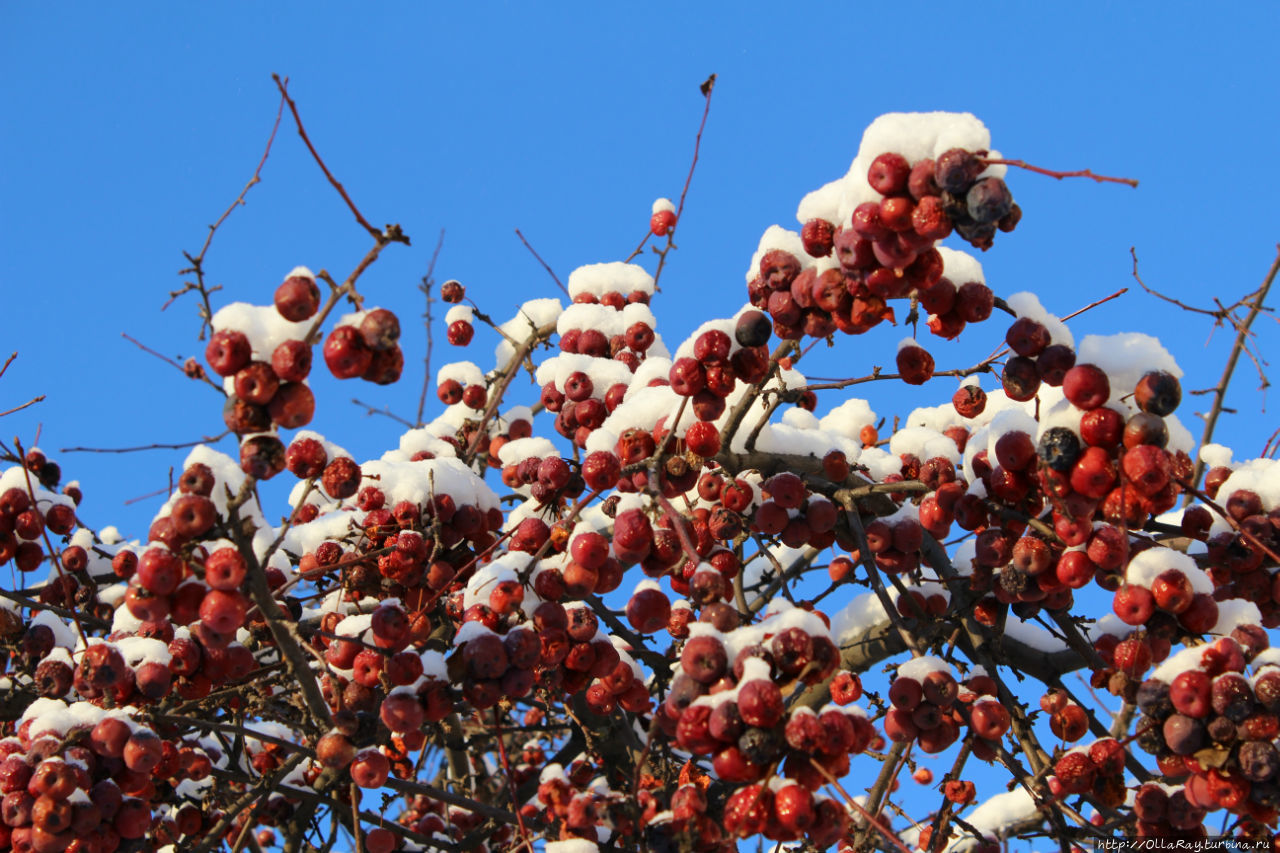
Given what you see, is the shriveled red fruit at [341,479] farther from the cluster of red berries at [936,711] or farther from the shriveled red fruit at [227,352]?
the cluster of red berries at [936,711]

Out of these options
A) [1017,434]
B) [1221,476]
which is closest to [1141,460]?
[1017,434]

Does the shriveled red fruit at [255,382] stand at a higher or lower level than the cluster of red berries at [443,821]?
lower

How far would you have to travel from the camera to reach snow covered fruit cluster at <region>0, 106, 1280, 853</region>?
8.54 feet

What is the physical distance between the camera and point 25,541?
4.43 meters

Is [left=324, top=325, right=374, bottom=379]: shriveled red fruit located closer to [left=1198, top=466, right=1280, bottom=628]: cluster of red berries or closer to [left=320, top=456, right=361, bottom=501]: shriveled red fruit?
[left=320, top=456, right=361, bottom=501]: shriveled red fruit

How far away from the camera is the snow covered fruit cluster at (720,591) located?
2.60 metres

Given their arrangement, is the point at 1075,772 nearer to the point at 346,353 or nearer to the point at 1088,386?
the point at 1088,386

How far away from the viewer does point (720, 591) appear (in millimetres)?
2836

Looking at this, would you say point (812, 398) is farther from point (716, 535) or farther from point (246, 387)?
point (246, 387)

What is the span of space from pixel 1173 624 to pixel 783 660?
1.53m

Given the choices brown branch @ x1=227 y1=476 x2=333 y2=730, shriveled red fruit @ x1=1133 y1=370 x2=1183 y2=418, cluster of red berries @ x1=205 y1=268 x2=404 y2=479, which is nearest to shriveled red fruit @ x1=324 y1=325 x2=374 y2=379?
cluster of red berries @ x1=205 y1=268 x2=404 y2=479

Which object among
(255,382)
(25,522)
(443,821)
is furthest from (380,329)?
(443,821)

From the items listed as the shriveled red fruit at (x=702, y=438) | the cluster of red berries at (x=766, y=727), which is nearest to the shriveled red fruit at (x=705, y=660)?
the cluster of red berries at (x=766, y=727)

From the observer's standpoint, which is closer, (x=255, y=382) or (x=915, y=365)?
(x=255, y=382)
